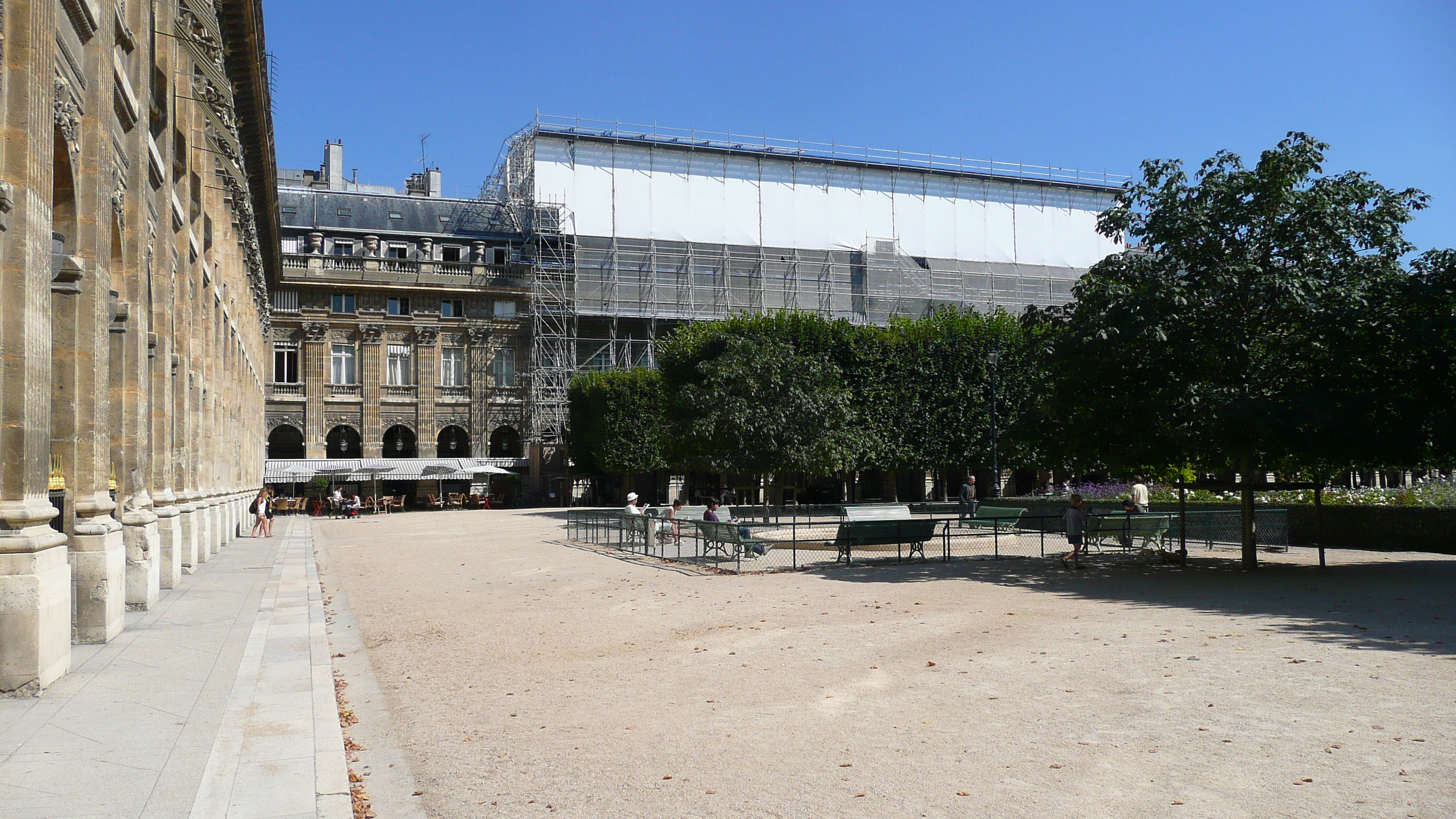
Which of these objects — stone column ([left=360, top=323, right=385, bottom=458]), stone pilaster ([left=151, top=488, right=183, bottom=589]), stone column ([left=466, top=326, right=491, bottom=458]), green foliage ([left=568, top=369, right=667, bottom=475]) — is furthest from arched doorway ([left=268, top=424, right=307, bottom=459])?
stone pilaster ([left=151, top=488, right=183, bottom=589])

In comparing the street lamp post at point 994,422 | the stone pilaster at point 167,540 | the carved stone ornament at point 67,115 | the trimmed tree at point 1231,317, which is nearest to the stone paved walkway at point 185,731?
the stone pilaster at point 167,540

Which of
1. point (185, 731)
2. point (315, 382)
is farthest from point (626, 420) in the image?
point (185, 731)

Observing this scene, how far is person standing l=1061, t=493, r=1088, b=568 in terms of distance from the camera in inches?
698

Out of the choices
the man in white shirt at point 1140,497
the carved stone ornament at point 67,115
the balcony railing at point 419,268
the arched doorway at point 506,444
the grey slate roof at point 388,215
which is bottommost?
the man in white shirt at point 1140,497

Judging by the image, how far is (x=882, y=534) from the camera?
1923 centimetres

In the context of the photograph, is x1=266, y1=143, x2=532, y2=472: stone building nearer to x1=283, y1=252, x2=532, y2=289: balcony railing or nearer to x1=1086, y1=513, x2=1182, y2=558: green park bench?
x1=283, y1=252, x2=532, y2=289: balcony railing

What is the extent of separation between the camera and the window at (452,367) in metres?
54.4

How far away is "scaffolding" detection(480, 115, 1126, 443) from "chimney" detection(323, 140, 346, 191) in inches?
361

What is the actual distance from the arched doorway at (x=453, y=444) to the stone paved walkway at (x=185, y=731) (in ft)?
143

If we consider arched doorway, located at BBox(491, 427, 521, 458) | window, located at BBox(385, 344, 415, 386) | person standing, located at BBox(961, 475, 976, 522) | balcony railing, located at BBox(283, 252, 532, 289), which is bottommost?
person standing, located at BBox(961, 475, 976, 522)

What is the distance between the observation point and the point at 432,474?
158ft

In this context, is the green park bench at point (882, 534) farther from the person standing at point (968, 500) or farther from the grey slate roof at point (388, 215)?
the grey slate roof at point (388, 215)

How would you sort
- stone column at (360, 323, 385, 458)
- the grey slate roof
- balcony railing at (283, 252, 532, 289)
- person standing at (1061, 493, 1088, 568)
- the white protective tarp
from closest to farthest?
person standing at (1061, 493, 1088, 568), stone column at (360, 323, 385, 458), balcony railing at (283, 252, 532, 289), the grey slate roof, the white protective tarp

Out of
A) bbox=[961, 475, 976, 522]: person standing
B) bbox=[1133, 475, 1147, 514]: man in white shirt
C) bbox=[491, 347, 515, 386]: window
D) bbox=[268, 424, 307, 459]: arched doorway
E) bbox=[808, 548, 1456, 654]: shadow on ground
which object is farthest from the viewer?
bbox=[491, 347, 515, 386]: window
